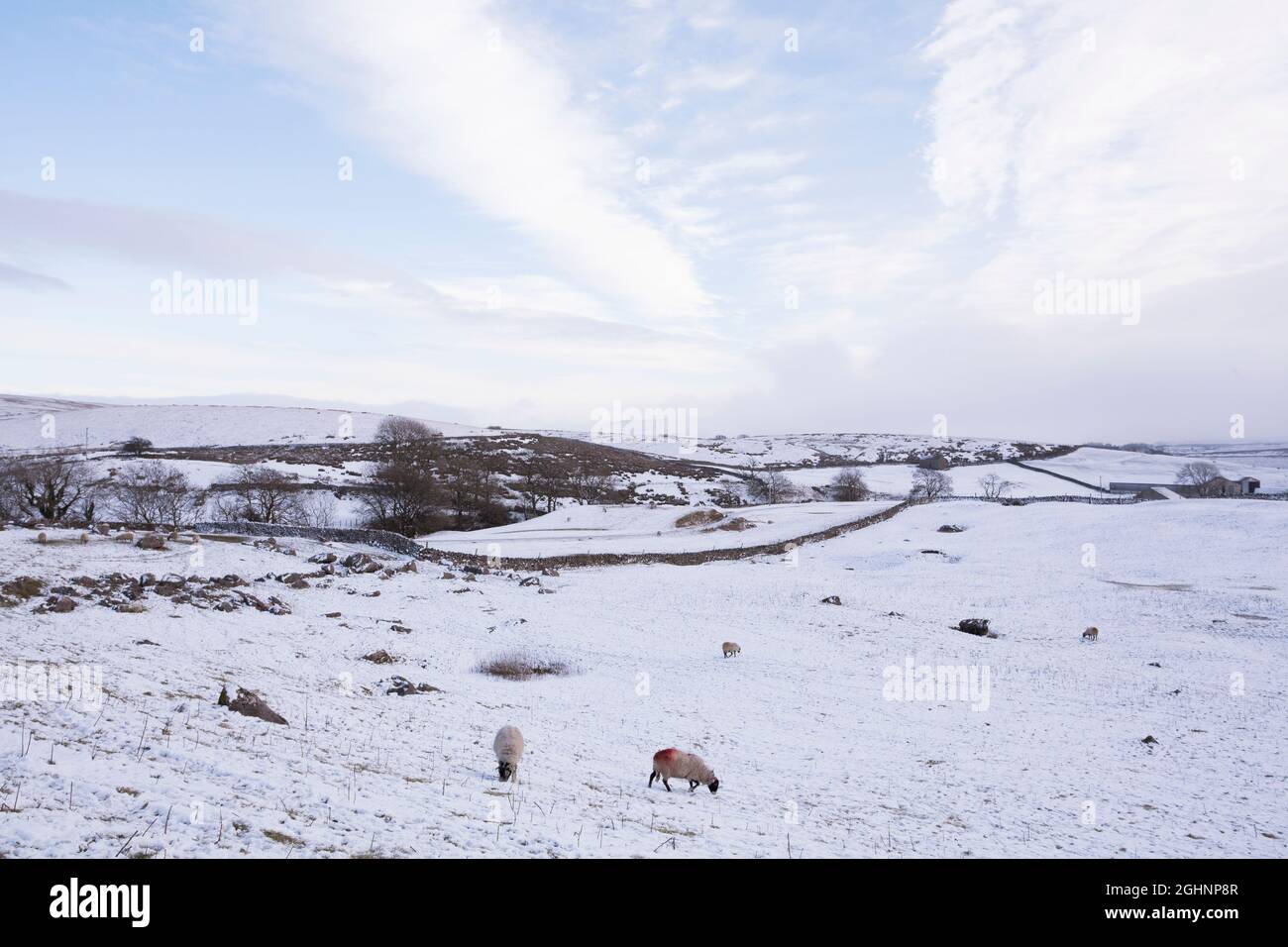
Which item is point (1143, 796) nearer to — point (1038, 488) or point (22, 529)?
point (22, 529)

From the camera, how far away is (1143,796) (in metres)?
13.5

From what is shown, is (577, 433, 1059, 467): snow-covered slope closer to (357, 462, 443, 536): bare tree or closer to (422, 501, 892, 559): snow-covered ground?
(422, 501, 892, 559): snow-covered ground

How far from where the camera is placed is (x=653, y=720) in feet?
58.7

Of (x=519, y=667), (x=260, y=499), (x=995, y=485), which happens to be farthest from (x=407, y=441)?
(x=995, y=485)

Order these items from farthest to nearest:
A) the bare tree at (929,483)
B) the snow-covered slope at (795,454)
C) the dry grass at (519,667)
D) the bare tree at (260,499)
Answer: the snow-covered slope at (795,454)
the bare tree at (929,483)
the bare tree at (260,499)
the dry grass at (519,667)

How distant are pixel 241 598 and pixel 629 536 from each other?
33.8 metres

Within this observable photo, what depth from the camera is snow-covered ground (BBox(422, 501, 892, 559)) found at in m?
50.2

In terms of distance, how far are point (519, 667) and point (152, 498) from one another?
45795mm

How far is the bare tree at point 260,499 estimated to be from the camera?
54281 mm

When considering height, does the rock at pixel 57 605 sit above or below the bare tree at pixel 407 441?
below

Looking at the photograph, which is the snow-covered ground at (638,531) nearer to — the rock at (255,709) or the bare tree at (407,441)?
the bare tree at (407,441)

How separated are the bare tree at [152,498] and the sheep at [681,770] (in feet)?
164
